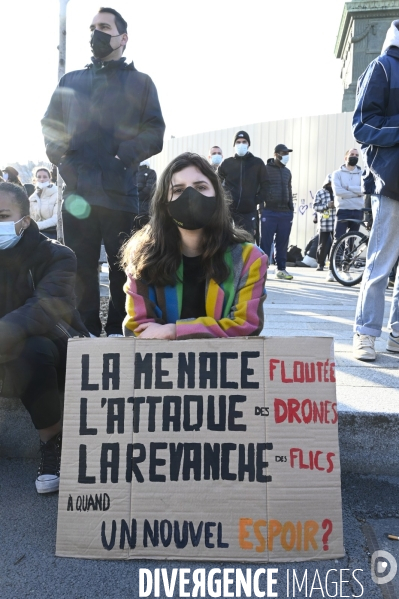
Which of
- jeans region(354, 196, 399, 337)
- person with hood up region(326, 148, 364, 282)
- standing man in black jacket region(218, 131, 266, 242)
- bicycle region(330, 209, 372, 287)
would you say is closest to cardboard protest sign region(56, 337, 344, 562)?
jeans region(354, 196, 399, 337)

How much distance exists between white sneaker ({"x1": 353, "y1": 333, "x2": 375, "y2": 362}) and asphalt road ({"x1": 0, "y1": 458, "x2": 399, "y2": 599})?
3.53 ft

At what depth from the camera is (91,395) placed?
78.4 inches

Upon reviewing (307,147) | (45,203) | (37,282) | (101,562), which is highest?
(37,282)

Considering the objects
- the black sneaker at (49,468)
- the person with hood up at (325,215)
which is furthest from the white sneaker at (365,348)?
the person with hood up at (325,215)

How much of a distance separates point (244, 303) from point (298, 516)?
0.83m

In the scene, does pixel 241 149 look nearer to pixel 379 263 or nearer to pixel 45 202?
pixel 45 202

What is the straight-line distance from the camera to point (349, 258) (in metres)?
7.53

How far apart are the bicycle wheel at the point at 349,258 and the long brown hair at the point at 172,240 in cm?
505

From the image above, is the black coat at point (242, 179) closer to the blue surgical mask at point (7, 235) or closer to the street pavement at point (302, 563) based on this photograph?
the street pavement at point (302, 563)

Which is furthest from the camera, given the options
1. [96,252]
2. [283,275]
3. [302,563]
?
[283,275]

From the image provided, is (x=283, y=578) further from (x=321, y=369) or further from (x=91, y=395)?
(x=91, y=395)

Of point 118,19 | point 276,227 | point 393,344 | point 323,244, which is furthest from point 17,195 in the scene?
point 323,244

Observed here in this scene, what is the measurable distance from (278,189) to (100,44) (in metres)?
4.65

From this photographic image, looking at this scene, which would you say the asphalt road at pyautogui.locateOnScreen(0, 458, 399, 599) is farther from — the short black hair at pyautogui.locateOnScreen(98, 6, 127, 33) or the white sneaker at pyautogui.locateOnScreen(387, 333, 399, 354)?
the short black hair at pyautogui.locateOnScreen(98, 6, 127, 33)
